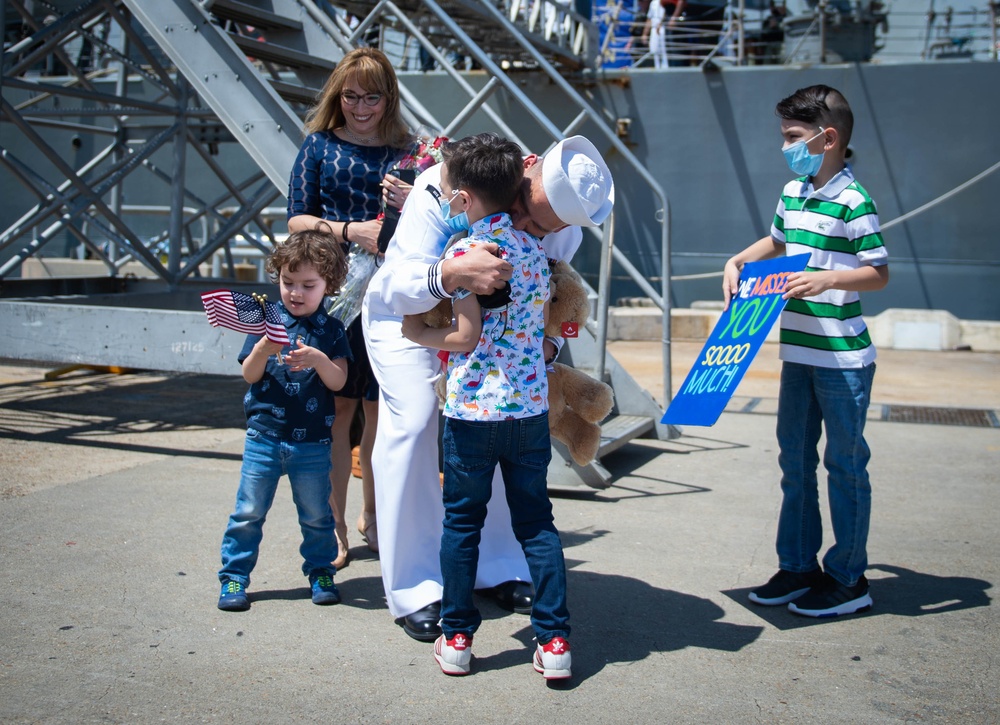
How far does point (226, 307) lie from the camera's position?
337 cm

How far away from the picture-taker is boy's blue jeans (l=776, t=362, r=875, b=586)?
3.62m

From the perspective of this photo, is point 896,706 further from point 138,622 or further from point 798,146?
point 138,622

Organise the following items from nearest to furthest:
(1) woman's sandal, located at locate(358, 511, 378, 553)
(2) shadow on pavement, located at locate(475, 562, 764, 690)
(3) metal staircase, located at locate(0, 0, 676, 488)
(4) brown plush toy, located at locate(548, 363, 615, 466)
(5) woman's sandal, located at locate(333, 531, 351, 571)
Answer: (2) shadow on pavement, located at locate(475, 562, 764, 690)
(4) brown plush toy, located at locate(548, 363, 615, 466)
(5) woman's sandal, located at locate(333, 531, 351, 571)
(1) woman's sandal, located at locate(358, 511, 378, 553)
(3) metal staircase, located at locate(0, 0, 676, 488)

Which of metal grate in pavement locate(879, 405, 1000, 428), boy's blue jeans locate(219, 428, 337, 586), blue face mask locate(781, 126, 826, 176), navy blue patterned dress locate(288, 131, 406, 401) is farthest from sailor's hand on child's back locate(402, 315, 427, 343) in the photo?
metal grate in pavement locate(879, 405, 1000, 428)

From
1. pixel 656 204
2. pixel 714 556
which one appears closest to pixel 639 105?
pixel 656 204

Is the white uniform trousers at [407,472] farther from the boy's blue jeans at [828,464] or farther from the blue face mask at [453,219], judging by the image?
the boy's blue jeans at [828,464]

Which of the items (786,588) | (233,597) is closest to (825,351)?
(786,588)

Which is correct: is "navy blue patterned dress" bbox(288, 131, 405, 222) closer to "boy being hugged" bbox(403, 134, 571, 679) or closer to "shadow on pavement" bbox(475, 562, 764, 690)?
"boy being hugged" bbox(403, 134, 571, 679)

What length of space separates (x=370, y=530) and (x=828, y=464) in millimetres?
1884

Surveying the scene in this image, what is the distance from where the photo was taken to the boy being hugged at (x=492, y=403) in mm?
2984

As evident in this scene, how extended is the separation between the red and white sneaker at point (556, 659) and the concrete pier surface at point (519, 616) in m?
0.05

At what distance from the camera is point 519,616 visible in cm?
368

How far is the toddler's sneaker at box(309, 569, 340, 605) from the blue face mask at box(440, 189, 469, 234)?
142 centimetres

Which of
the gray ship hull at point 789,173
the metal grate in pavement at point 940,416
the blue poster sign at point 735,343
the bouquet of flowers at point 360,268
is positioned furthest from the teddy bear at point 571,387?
the gray ship hull at point 789,173
